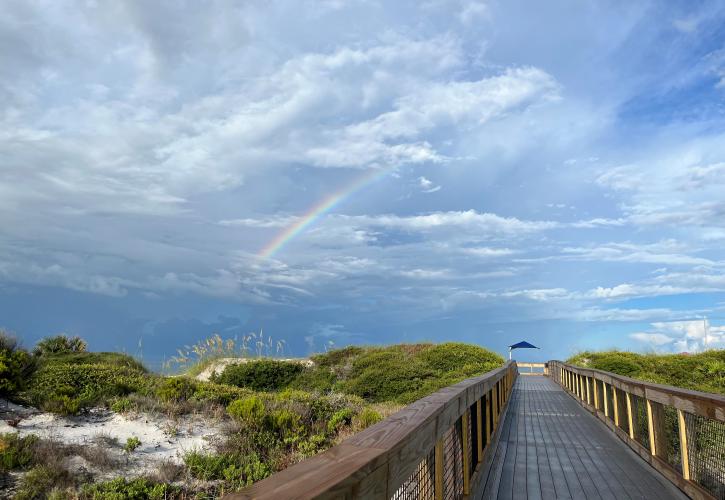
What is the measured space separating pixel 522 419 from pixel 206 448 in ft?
22.4

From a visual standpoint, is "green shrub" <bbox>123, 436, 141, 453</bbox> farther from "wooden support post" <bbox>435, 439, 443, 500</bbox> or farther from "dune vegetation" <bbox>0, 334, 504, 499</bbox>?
"wooden support post" <bbox>435, 439, 443, 500</bbox>

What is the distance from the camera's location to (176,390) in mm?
9453

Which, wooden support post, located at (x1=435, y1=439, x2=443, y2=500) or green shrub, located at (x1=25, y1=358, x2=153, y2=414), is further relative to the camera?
green shrub, located at (x1=25, y1=358, x2=153, y2=414)

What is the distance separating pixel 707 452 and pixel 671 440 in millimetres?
1139

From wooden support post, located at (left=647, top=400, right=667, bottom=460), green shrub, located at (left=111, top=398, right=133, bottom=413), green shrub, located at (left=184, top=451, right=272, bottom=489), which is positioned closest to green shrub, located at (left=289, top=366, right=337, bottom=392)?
green shrub, located at (left=111, top=398, right=133, bottom=413)

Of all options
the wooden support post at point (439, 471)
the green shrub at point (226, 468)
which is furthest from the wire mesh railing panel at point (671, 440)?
the green shrub at point (226, 468)

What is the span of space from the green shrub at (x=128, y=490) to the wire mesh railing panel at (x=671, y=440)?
5.56m

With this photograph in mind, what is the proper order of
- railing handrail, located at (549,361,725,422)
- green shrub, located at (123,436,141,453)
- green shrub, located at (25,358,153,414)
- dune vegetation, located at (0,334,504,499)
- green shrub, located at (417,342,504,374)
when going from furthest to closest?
green shrub, located at (417,342,504,374) < green shrub, located at (25,358,153,414) < green shrub, located at (123,436,141,453) < dune vegetation, located at (0,334,504,499) < railing handrail, located at (549,361,725,422)

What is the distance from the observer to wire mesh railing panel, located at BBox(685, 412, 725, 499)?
4.41 meters

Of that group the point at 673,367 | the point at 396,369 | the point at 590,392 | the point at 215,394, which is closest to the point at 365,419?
the point at 215,394

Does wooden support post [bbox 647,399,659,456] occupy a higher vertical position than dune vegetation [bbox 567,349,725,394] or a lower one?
lower

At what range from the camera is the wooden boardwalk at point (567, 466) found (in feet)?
16.7

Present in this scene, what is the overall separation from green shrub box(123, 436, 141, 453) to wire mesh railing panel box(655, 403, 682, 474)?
21.9ft

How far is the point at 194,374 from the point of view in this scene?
22.3 m
